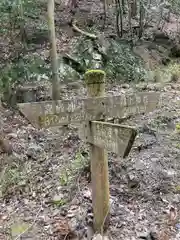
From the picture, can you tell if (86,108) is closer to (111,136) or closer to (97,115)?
(97,115)

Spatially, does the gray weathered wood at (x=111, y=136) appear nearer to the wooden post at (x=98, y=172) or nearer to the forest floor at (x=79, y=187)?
the wooden post at (x=98, y=172)

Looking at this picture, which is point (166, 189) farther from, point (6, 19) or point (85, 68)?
point (6, 19)

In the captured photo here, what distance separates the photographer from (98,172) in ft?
12.9

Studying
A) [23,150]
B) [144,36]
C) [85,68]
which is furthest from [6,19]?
[23,150]

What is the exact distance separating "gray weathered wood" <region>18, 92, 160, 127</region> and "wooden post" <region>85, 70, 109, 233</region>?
159mm

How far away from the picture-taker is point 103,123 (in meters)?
3.41

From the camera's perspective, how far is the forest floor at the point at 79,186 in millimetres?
4488

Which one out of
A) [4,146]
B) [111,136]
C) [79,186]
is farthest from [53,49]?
[111,136]

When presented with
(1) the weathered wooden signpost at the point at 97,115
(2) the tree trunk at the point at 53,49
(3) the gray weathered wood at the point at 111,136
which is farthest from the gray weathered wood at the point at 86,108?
(2) the tree trunk at the point at 53,49

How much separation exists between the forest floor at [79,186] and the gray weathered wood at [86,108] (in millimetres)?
1594

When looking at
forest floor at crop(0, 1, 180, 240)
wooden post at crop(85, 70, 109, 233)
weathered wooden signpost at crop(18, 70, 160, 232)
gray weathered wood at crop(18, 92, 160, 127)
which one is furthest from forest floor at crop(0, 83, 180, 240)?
gray weathered wood at crop(18, 92, 160, 127)

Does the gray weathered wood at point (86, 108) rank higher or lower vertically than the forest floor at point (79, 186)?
higher

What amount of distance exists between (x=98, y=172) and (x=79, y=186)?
4.68 feet

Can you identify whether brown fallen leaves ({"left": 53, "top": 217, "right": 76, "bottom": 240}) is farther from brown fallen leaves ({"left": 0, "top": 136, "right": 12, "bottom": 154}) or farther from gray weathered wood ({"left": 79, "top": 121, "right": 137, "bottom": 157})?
brown fallen leaves ({"left": 0, "top": 136, "right": 12, "bottom": 154})
